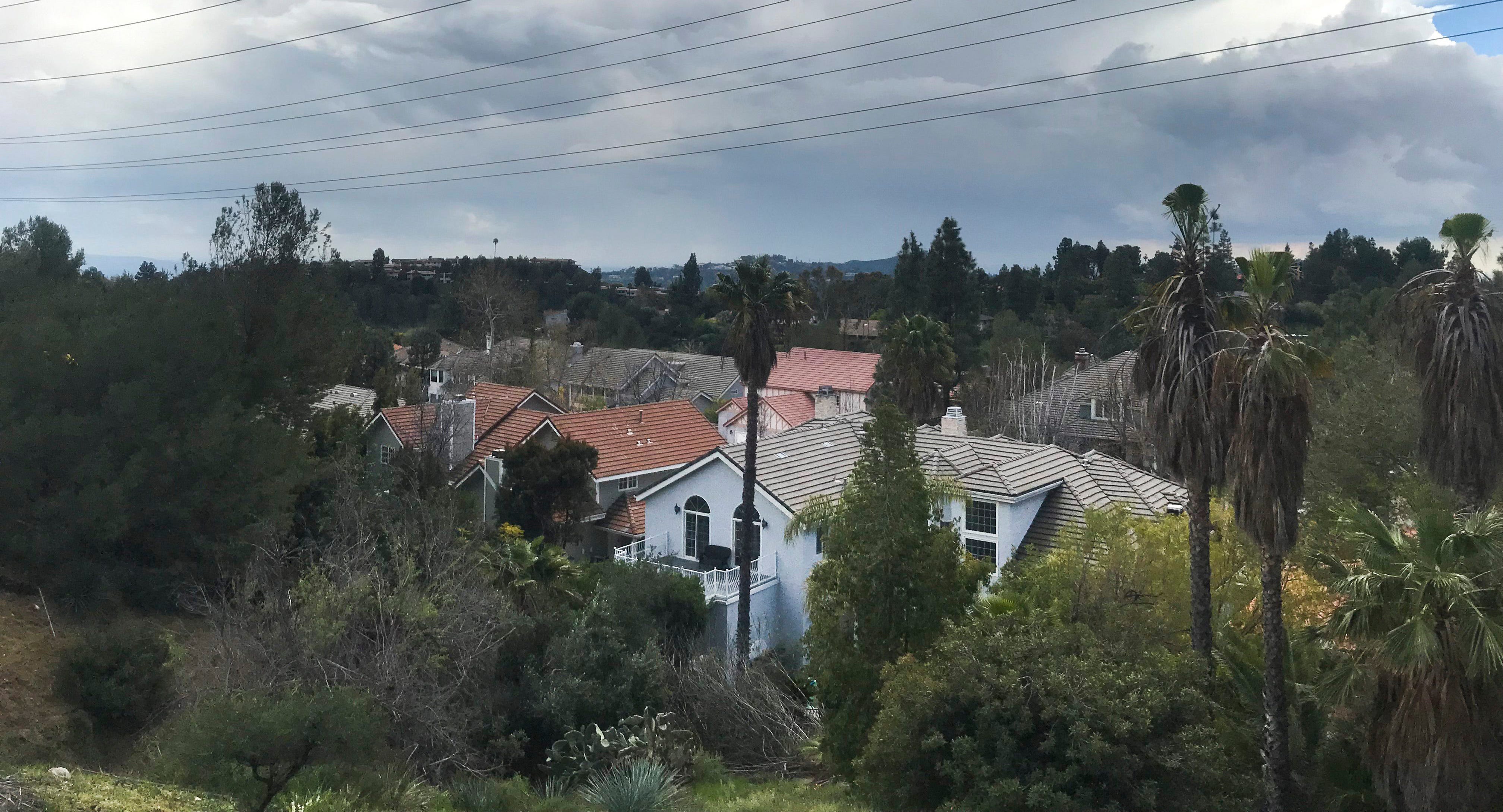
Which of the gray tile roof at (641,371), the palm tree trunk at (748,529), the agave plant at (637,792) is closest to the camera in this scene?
the agave plant at (637,792)

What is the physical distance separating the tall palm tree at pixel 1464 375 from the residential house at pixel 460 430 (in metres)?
26.7

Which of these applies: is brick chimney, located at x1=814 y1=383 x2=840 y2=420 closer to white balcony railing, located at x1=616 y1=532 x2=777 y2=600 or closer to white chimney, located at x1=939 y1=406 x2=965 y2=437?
white chimney, located at x1=939 y1=406 x2=965 y2=437

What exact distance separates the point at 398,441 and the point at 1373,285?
66.0m

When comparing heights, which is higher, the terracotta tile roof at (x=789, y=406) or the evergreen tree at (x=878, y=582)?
the terracotta tile roof at (x=789, y=406)

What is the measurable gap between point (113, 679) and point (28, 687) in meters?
1.78

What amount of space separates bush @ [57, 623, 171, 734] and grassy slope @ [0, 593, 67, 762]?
1.19 feet

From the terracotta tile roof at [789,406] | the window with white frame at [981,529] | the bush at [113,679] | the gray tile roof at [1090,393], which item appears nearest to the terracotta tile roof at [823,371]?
the terracotta tile roof at [789,406]

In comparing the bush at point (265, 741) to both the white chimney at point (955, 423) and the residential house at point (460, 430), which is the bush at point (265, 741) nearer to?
the residential house at point (460, 430)

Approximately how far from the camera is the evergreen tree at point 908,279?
259 ft

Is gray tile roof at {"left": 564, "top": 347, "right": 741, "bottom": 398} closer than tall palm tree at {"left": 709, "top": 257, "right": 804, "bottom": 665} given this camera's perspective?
No

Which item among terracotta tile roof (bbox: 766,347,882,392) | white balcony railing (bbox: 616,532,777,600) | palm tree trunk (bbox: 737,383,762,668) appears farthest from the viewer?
terracotta tile roof (bbox: 766,347,882,392)

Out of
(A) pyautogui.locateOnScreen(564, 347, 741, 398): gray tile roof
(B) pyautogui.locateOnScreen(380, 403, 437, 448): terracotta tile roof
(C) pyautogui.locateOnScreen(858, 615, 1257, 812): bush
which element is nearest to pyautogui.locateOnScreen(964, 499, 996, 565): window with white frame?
(C) pyautogui.locateOnScreen(858, 615, 1257, 812): bush

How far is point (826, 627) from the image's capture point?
16359mm

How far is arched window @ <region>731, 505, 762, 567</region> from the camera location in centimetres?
2952
